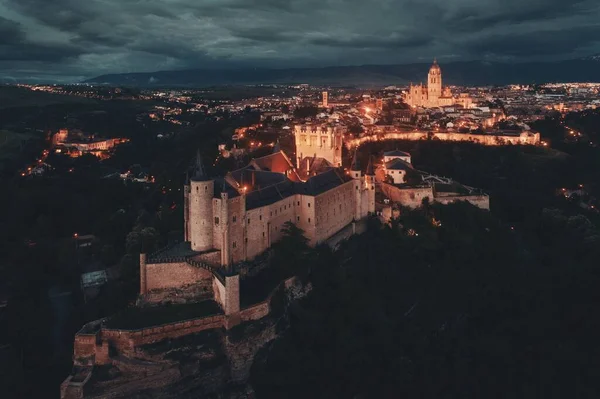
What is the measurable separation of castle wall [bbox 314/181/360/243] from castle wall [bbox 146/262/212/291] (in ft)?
28.1

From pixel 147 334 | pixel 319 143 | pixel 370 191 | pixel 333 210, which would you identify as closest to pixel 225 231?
pixel 147 334

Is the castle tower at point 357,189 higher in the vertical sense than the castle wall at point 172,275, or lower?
higher

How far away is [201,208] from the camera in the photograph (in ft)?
93.0

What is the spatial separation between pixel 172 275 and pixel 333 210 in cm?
1243

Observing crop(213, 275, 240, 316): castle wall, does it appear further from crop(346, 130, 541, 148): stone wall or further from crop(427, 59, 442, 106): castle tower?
crop(427, 59, 442, 106): castle tower

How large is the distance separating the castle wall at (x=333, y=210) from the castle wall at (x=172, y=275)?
28.1ft

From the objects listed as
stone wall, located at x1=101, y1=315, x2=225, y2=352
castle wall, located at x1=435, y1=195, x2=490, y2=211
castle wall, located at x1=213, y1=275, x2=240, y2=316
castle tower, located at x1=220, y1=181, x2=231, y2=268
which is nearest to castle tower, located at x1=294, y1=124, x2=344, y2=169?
castle wall, located at x1=435, y1=195, x2=490, y2=211

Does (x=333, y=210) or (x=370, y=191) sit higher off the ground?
(x=370, y=191)

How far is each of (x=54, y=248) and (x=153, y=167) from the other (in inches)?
959

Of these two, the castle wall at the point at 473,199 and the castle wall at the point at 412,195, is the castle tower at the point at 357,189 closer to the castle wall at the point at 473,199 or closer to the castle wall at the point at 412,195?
the castle wall at the point at 412,195

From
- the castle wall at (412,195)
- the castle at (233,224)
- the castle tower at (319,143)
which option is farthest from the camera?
the castle tower at (319,143)

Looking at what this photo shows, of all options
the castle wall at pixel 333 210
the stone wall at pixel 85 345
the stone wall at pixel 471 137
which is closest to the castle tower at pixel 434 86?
the stone wall at pixel 471 137

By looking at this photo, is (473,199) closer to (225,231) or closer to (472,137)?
(472,137)

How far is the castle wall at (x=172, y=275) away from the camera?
90.4ft
